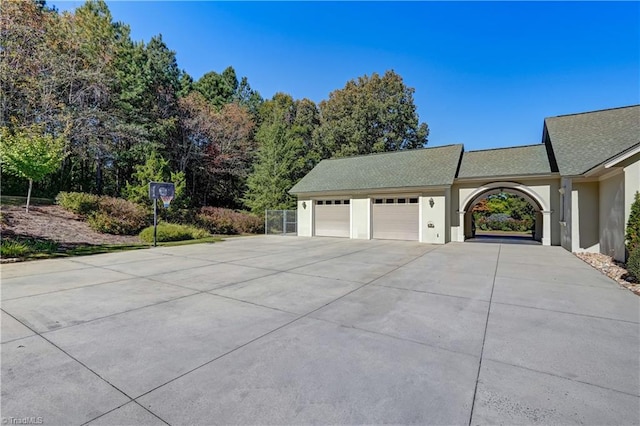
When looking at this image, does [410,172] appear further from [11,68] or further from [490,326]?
[11,68]

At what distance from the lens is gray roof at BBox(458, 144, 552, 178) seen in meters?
A: 14.4

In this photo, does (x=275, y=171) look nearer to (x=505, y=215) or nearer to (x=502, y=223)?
(x=502, y=223)

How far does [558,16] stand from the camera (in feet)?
36.9

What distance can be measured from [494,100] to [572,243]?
39.5 feet

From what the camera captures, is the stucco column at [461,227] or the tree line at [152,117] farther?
the tree line at [152,117]

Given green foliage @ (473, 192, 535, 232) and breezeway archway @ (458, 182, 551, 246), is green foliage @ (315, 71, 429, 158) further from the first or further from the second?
breezeway archway @ (458, 182, 551, 246)

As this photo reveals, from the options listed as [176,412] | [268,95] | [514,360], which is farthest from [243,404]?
A: [268,95]

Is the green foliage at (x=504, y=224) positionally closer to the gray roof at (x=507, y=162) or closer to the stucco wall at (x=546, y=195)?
the gray roof at (x=507, y=162)

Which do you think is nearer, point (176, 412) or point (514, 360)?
point (176, 412)

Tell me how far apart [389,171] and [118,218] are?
15.7 meters

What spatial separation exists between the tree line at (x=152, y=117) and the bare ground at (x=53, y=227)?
14.5 ft

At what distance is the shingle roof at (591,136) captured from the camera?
12227mm

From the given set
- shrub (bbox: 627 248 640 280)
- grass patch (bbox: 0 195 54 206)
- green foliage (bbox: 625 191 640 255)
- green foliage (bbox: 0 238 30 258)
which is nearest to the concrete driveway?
shrub (bbox: 627 248 640 280)

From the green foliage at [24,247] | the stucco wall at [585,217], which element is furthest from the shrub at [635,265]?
the green foliage at [24,247]
